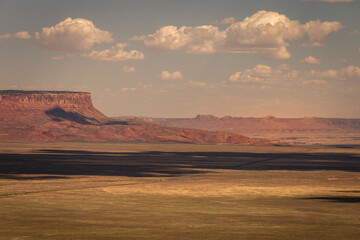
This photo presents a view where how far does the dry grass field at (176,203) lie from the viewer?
35.6 m

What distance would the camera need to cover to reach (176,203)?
50188 mm

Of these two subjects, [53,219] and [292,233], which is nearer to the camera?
[292,233]

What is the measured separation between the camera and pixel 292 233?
35.4 m

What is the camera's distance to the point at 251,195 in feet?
188

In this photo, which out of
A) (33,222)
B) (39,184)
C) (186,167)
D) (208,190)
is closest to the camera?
(33,222)

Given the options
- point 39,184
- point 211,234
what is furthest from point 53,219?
point 39,184

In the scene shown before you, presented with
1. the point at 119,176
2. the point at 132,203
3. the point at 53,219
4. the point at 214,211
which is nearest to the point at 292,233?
the point at 214,211

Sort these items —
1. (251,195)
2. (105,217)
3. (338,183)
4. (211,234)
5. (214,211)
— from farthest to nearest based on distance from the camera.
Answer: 1. (338,183)
2. (251,195)
3. (214,211)
4. (105,217)
5. (211,234)

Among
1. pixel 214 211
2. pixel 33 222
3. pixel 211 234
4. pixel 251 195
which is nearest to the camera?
pixel 211 234

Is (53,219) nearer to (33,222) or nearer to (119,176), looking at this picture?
(33,222)

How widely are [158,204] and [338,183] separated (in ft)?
94.6

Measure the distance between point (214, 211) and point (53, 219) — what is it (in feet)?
36.8

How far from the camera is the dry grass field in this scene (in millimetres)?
35594

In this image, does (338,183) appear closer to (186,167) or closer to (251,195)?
(251,195)
